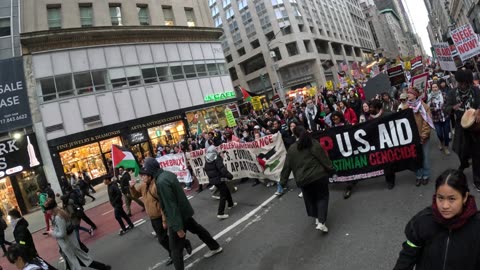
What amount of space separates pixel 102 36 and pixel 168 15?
7709mm

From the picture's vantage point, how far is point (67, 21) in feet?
78.8

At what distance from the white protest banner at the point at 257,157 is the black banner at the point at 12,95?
13951mm

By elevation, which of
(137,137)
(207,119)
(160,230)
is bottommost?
(160,230)

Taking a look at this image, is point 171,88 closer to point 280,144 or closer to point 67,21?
point 67,21

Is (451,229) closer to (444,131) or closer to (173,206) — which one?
(173,206)

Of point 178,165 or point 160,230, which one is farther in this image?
point 178,165

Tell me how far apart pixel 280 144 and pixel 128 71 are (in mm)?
19559

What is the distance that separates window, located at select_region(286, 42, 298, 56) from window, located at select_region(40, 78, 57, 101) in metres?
41.3

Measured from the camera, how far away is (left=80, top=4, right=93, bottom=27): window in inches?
984

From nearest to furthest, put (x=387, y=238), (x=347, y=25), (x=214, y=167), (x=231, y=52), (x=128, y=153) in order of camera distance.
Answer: (x=387, y=238) → (x=214, y=167) → (x=128, y=153) → (x=231, y=52) → (x=347, y=25)

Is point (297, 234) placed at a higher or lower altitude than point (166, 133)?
lower

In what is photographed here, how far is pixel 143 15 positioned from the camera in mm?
28250

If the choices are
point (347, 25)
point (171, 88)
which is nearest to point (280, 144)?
point (171, 88)

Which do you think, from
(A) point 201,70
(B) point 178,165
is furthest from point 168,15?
(B) point 178,165
